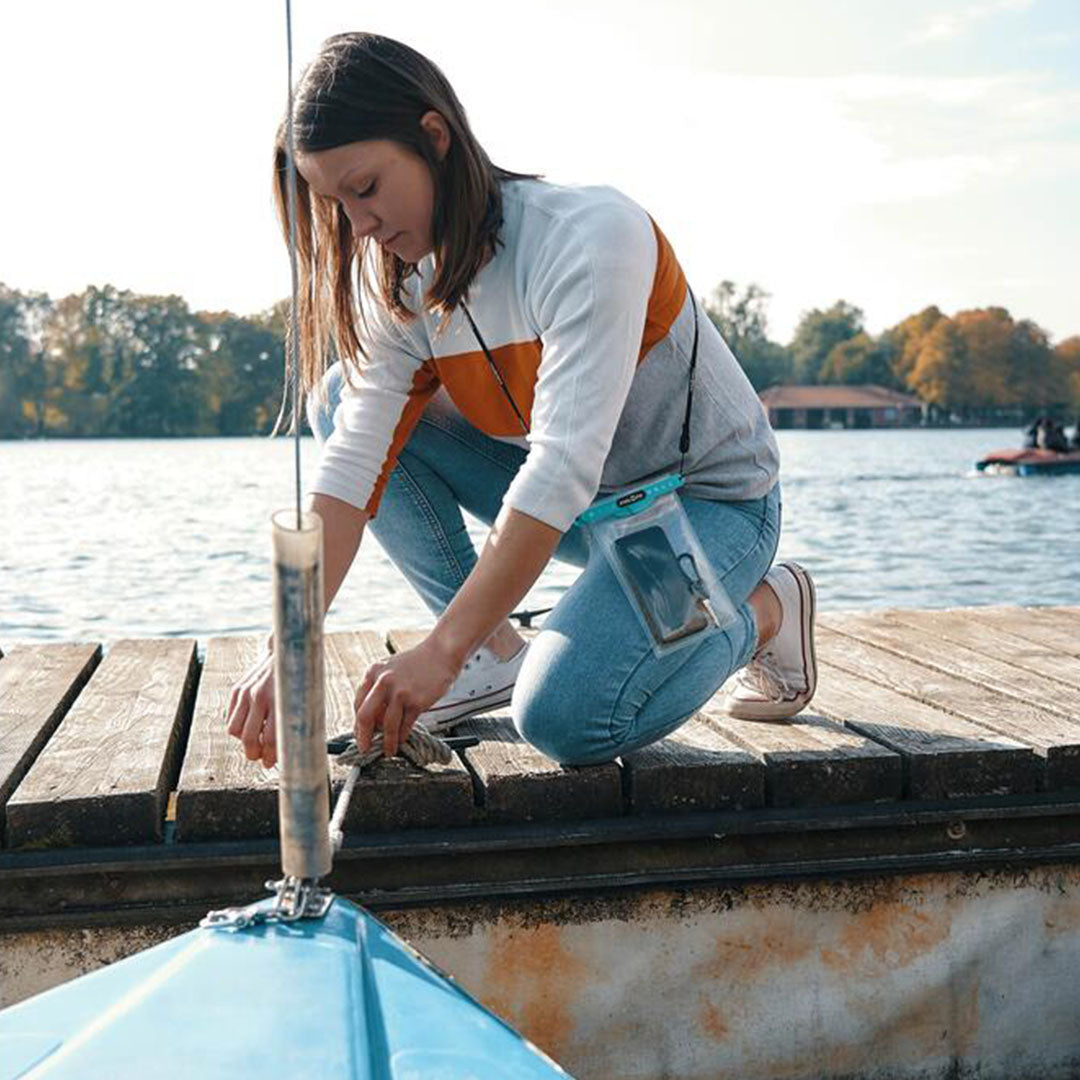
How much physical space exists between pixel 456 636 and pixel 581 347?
1.77 ft

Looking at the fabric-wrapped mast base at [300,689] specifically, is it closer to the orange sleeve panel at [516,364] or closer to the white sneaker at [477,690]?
the orange sleeve panel at [516,364]

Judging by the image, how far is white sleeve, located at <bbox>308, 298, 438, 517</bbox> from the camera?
2979mm

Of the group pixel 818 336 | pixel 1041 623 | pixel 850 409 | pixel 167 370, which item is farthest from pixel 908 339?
pixel 1041 623

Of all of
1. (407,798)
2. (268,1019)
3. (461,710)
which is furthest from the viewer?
(461,710)

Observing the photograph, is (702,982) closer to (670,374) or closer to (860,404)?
(670,374)

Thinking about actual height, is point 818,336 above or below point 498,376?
above

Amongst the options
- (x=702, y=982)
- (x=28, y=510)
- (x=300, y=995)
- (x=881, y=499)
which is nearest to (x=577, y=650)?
(x=702, y=982)

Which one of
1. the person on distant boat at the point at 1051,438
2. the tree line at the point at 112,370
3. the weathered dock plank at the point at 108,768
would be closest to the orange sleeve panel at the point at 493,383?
the weathered dock plank at the point at 108,768

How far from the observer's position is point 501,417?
9.84ft

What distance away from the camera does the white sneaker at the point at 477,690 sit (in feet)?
10.2

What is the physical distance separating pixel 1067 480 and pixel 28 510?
76.5ft

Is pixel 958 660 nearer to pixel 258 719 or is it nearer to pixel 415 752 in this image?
pixel 415 752

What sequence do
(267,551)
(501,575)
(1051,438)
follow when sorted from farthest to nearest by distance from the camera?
1. (1051,438)
2. (267,551)
3. (501,575)

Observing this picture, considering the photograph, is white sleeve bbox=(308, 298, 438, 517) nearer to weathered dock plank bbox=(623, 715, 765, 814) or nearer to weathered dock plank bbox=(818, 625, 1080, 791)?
weathered dock plank bbox=(623, 715, 765, 814)
